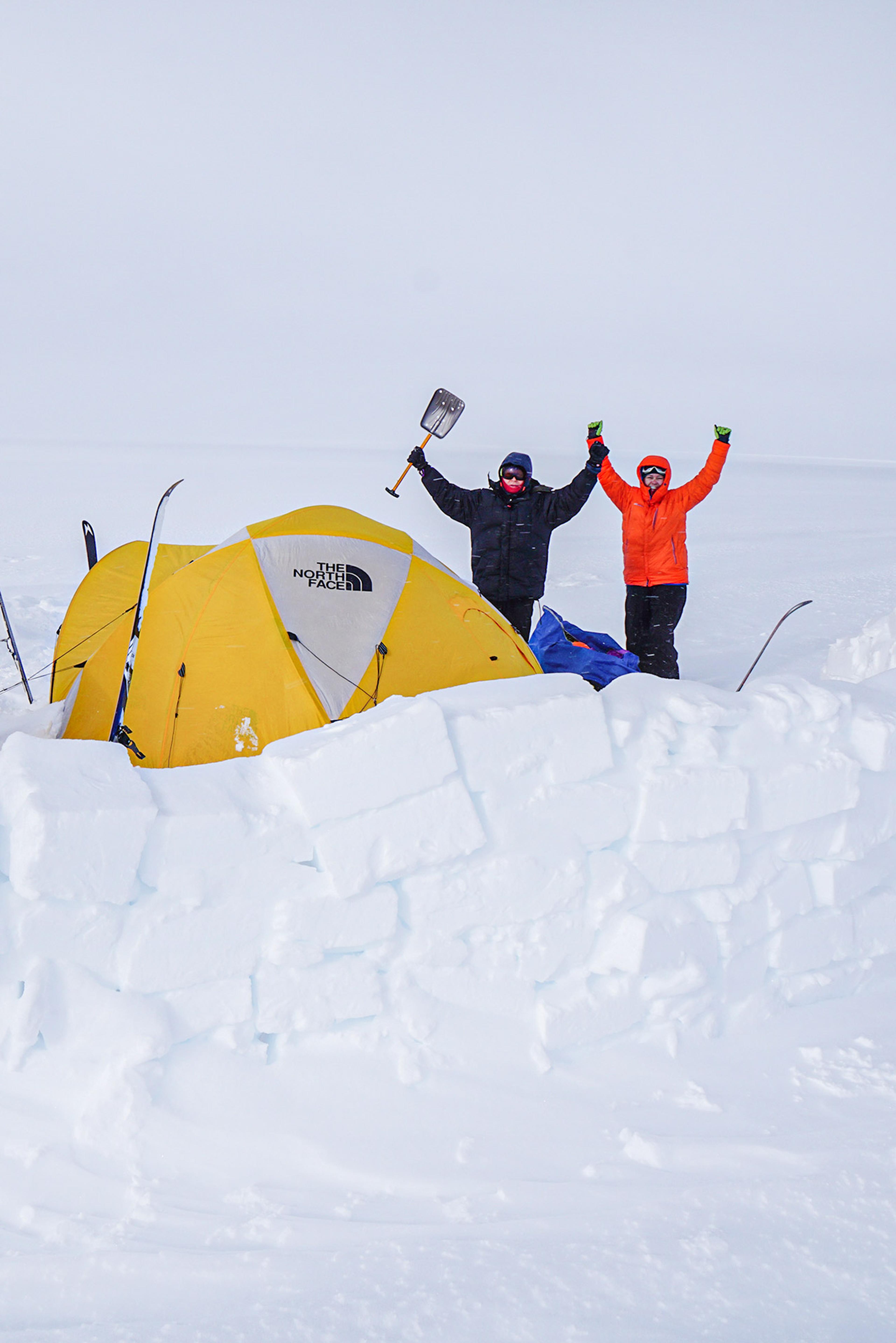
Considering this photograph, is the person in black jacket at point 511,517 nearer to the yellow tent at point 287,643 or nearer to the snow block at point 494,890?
the yellow tent at point 287,643


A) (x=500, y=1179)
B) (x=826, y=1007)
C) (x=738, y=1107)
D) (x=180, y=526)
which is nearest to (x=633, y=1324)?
(x=500, y=1179)

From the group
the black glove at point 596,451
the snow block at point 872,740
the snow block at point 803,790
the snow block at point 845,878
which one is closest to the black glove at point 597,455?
the black glove at point 596,451

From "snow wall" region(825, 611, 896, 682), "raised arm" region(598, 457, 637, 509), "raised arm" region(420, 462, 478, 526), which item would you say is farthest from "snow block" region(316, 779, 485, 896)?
"snow wall" region(825, 611, 896, 682)

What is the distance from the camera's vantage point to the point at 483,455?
1565 inches

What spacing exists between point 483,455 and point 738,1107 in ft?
127

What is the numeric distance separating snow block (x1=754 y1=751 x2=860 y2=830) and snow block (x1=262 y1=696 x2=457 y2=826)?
37.6 inches

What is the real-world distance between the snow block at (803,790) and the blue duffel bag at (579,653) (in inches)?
60.0

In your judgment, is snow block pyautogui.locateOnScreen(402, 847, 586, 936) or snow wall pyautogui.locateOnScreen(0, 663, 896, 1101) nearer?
snow wall pyautogui.locateOnScreen(0, 663, 896, 1101)

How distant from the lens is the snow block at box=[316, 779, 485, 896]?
235 centimetres

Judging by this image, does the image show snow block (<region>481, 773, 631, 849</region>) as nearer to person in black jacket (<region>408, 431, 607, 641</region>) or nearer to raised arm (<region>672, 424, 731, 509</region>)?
person in black jacket (<region>408, 431, 607, 641</region>)

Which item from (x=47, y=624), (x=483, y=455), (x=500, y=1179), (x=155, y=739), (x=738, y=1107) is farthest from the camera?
(x=483, y=455)

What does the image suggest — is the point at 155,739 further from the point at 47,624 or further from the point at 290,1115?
the point at 47,624

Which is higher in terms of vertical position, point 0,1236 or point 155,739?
point 155,739

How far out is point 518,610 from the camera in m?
4.82
